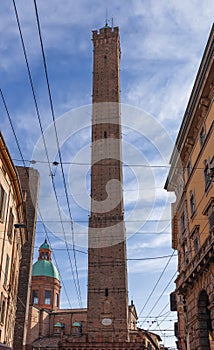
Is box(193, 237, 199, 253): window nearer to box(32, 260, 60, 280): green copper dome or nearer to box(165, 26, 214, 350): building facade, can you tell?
box(165, 26, 214, 350): building facade

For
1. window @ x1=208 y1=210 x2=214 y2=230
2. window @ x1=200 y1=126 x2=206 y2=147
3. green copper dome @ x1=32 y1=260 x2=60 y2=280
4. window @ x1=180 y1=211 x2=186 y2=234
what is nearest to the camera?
window @ x1=208 y1=210 x2=214 y2=230

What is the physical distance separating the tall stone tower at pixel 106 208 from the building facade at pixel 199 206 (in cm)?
2290

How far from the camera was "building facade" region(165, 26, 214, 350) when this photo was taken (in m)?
16.5

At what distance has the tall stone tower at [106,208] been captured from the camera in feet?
141

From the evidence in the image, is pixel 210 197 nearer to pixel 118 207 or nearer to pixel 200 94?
pixel 200 94

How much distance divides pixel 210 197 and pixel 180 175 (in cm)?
670

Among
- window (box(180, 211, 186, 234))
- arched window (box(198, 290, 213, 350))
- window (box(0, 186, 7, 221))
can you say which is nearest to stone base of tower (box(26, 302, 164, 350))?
window (box(180, 211, 186, 234))

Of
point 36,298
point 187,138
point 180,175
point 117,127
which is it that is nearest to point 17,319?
point 180,175

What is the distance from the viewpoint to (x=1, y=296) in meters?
18.9

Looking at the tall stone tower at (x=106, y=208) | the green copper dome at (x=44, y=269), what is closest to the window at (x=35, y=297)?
the green copper dome at (x=44, y=269)

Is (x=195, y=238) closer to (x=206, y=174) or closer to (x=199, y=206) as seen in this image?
(x=199, y=206)

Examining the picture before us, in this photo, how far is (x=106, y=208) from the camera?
161 feet

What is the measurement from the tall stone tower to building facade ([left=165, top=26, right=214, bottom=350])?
22900mm

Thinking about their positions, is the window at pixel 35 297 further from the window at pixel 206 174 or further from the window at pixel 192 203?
the window at pixel 206 174
